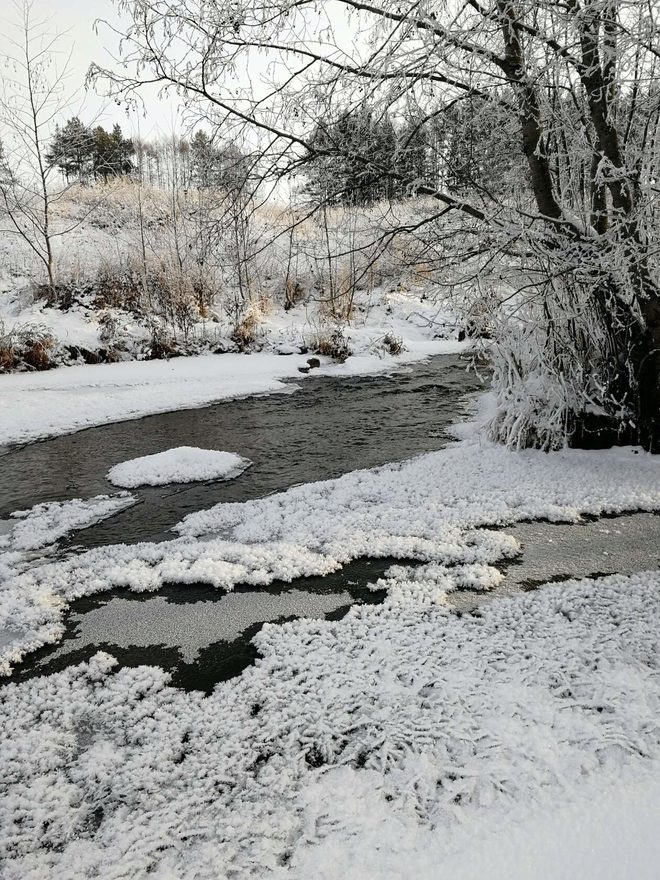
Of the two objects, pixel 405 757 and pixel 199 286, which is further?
pixel 199 286

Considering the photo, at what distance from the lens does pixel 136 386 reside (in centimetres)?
1008

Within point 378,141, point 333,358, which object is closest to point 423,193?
point 378,141

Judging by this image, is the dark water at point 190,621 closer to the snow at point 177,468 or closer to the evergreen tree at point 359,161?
the snow at point 177,468

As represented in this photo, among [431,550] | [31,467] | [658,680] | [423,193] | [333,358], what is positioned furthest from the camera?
[333,358]

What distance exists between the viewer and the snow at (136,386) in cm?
791

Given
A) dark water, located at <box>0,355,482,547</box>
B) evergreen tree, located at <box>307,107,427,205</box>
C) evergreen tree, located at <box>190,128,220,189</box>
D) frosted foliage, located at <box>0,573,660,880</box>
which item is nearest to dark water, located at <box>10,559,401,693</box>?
frosted foliage, located at <box>0,573,660,880</box>

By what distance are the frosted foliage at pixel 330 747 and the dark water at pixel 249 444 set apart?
2.07 meters

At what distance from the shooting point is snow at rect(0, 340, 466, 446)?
7914mm

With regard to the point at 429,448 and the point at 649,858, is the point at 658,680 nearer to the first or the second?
the point at 649,858

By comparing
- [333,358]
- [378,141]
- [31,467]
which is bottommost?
[31,467]

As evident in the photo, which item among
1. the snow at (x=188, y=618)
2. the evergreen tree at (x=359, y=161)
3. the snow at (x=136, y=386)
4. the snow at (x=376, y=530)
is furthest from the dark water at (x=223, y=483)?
the evergreen tree at (x=359, y=161)

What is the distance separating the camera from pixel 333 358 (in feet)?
43.0

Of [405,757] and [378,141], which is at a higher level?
[378,141]

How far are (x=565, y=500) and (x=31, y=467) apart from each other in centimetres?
514
